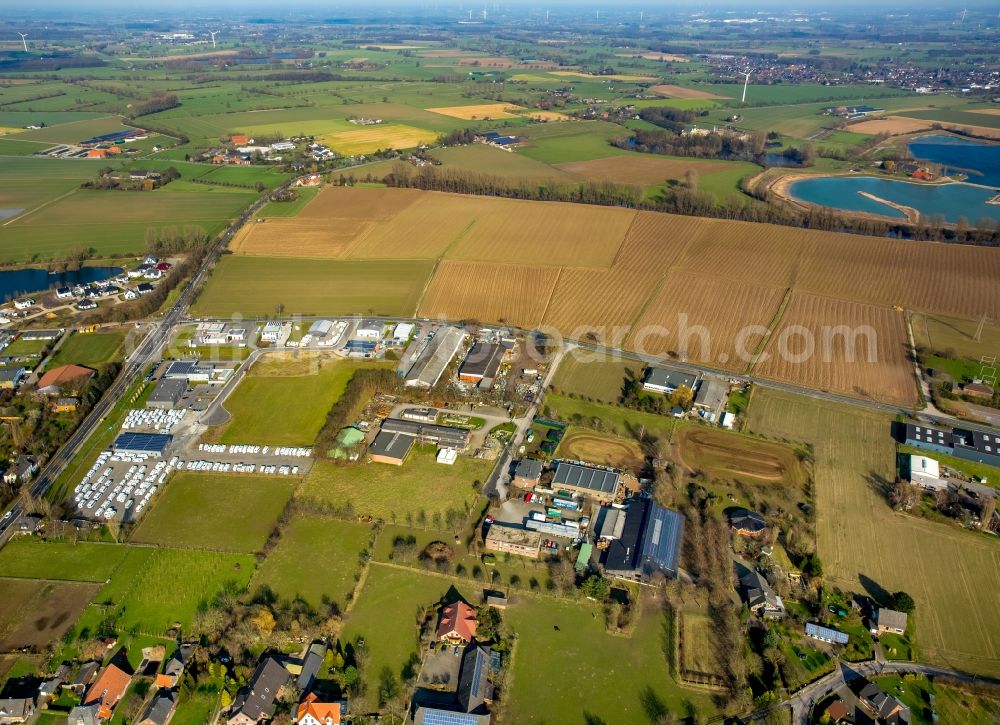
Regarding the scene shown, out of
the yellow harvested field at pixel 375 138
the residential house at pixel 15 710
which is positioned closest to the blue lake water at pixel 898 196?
the yellow harvested field at pixel 375 138

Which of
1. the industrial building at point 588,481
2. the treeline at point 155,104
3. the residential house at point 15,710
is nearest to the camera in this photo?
the residential house at point 15,710

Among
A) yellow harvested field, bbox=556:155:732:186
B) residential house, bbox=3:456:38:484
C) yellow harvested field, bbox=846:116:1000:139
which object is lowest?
residential house, bbox=3:456:38:484

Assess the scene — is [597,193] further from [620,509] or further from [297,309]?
[620,509]

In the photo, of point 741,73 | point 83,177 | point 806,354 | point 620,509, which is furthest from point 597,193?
point 741,73

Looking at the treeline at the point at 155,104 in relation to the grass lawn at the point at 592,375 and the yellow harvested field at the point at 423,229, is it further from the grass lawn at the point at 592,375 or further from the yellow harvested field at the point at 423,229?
the grass lawn at the point at 592,375

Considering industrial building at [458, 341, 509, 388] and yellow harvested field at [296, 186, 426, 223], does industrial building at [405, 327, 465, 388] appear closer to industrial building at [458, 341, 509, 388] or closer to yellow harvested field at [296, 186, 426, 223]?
industrial building at [458, 341, 509, 388]

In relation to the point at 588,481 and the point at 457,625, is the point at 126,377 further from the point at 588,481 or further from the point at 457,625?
the point at 588,481

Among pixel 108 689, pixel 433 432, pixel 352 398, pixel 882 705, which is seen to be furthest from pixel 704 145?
pixel 108 689

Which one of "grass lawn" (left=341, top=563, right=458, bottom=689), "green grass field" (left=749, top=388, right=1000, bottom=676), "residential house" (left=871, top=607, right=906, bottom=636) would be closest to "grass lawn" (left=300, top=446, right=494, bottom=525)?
"grass lawn" (left=341, top=563, right=458, bottom=689)
